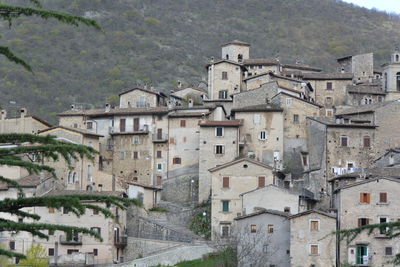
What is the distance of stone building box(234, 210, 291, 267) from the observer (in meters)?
64.6

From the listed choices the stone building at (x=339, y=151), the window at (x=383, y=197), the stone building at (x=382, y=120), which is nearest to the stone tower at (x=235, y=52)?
the stone building at (x=382, y=120)

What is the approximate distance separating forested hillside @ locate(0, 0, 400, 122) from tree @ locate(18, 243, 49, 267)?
156ft

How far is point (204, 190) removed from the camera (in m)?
74.4

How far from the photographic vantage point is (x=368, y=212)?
2557 inches

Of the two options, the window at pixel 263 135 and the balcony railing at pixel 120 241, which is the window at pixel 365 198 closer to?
the window at pixel 263 135

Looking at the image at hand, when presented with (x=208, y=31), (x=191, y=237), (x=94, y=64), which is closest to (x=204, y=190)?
(x=191, y=237)

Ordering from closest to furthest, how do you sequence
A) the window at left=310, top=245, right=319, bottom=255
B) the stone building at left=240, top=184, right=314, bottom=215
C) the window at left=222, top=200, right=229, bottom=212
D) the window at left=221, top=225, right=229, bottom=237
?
the window at left=310, top=245, right=319, bottom=255, the stone building at left=240, top=184, right=314, bottom=215, the window at left=221, top=225, right=229, bottom=237, the window at left=222, top=200, right=229, bottom=212

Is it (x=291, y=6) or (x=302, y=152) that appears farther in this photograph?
(x=291, y=6)

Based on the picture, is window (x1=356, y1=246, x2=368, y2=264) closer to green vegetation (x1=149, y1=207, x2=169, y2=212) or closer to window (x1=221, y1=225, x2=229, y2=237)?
window (x1=221, y1=225, x2=229, y2=237)

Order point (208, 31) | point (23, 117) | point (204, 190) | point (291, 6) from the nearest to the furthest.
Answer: point (204, 190)
point (23, 117)
point (208, 31)
point (291, 6)

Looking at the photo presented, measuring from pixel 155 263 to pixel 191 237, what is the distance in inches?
183

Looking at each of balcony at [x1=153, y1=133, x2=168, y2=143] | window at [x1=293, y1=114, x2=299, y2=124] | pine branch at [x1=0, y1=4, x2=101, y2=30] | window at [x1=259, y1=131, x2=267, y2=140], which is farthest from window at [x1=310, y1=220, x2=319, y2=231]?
pine branch at [x1=0, y1=4, x2=101, y2=30]

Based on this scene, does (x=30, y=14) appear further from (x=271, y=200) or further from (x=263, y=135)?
(x=263, y=135)

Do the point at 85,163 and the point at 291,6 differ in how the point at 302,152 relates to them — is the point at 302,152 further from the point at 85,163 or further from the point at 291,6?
the point at 291,6
